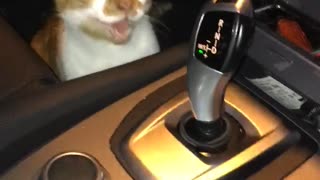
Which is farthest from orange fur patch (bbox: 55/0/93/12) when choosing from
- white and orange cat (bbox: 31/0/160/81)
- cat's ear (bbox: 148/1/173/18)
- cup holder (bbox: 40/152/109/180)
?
cup holder (bbox: 40/152/109/180)

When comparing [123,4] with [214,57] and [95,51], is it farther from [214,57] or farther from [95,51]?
[214,57]

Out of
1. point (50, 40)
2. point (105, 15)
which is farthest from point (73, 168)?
point (50, 40)

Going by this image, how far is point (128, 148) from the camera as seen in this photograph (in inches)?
23.6

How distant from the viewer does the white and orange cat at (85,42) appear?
3.10 feet

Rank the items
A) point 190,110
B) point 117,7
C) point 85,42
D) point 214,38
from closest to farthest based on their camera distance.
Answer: point 214,38, point 190,110, point 117,7, point 85,42

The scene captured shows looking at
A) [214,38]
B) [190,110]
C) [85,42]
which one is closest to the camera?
[214,38]

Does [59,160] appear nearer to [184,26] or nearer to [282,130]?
[282,130]

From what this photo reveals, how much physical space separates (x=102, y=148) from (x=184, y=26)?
1.45 ft

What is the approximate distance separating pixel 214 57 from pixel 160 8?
506 mm

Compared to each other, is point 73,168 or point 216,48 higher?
point 216,48

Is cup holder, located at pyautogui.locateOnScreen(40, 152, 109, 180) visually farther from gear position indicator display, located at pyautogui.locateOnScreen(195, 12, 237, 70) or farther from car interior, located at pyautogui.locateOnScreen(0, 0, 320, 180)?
gear position indicator display, located at pyautogui.locateOnScreen(195, 12, 237, 70)

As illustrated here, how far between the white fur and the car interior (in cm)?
29

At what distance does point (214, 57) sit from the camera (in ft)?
1.73

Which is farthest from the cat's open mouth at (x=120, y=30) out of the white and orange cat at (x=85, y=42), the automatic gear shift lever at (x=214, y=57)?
the automatic gear shift lever at (x=214, y=57)
